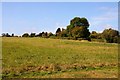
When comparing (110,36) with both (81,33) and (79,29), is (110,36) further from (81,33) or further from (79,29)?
(79,29)

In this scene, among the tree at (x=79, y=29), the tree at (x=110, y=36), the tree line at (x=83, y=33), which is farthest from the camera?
the tree at (x=79, y=29)

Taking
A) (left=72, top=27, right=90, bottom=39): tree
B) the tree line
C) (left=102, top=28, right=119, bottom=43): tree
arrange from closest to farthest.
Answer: (left=102, top=28, right=119, bottom=43): tree < the tree line < (left=72, top=27, right=90, bottom=39): tree

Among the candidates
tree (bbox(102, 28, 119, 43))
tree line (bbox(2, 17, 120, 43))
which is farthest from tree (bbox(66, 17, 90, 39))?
tree (bbox(102, 28, 119, 43))

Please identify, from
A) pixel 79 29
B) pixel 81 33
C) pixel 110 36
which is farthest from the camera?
pixel 79 29

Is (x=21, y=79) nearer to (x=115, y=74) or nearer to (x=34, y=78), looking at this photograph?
(x=34, y=78)

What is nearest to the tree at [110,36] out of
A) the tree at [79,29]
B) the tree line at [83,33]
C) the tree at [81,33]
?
the tree line at [83,33]

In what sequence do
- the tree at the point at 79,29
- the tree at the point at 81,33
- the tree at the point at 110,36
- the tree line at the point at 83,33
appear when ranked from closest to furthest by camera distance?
1. the tree at the point at 110,36
2. the tree line at the point at 83,33
3. the tree at the point at 81,33
4. the tree at the point at 79,29

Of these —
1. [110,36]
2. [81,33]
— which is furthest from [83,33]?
[110,36]

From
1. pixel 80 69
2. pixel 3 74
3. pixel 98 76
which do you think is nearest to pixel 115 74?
pixel 98 76

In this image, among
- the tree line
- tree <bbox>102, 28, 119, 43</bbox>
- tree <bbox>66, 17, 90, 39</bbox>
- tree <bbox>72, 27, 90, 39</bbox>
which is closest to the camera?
tree <bbox>102, 28, 119, 43</bbox>

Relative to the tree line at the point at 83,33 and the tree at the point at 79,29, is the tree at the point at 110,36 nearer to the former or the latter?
the tree line at the point at 83,33

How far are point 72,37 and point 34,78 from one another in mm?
81662

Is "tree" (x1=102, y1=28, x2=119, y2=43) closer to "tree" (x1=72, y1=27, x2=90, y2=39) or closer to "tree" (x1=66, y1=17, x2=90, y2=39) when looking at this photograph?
"tree" (x1=72, y1=27, x2=90, y2=39)

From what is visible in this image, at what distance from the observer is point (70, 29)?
106 m
